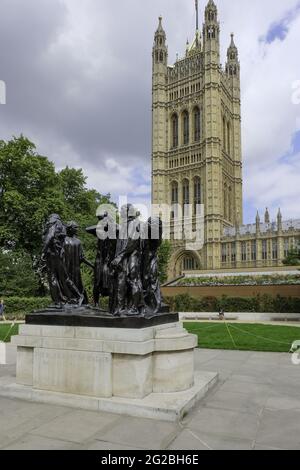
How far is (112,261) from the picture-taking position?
7328mm

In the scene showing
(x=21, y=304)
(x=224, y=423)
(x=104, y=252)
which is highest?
(x=104, y=252)

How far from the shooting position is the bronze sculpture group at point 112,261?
7223 mm

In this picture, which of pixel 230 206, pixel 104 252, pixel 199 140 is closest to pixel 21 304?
pixel 104 252

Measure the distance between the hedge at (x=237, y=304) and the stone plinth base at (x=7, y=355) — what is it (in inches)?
691

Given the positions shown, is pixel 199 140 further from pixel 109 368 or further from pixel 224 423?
pixel 224 423

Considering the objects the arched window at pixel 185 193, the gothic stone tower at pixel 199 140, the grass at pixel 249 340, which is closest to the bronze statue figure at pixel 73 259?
the grass at pixel 249 340

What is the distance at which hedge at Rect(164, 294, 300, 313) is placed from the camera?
89.4 ft

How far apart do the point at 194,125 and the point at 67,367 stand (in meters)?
77.1

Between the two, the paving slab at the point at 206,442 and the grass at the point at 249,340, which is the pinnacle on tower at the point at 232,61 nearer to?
the grass at the point at 249,340

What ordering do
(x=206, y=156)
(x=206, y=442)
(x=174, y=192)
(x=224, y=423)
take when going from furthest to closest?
(x=174, y=192) < (x=206, y=156) < (x=224, y=423) < (x=206, y=442)

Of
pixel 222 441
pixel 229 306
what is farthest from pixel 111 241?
pixel 229 306

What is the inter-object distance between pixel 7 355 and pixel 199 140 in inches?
2796

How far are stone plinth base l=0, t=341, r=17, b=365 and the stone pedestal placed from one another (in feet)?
13.4

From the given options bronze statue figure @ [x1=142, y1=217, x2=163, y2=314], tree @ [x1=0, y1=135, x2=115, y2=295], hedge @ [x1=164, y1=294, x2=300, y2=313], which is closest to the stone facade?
hedge @ [x1=164, y1=294, x2=300, y2=313]
